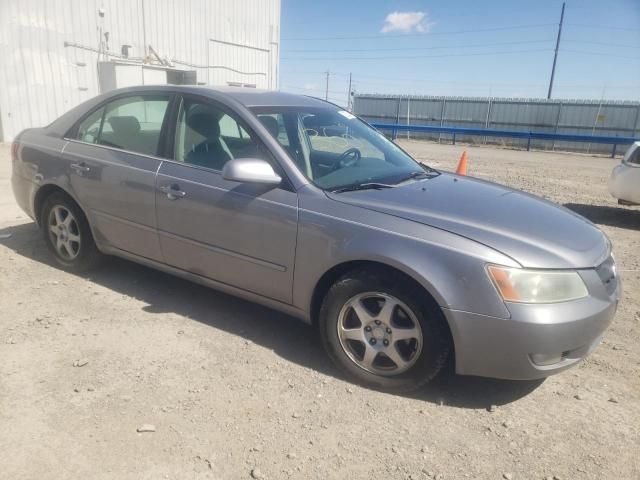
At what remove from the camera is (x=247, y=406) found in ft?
9.22

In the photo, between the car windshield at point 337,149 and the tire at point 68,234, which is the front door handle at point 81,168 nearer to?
the tire at point 68,234

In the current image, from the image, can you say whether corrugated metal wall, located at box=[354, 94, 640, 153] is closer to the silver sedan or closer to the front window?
the silver sedan

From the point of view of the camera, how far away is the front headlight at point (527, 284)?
256 cm

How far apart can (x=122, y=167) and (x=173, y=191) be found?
60 cm

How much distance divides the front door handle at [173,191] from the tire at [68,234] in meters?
1.12

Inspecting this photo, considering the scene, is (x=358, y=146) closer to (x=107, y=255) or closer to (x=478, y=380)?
(x=478, y=380)

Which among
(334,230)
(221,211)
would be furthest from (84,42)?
(334,230)

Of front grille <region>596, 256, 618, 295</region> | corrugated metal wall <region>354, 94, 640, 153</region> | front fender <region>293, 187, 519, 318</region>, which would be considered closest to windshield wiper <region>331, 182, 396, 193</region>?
front fender <region>293, 187, 519, 318</region>

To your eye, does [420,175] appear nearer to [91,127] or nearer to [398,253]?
[398,253]

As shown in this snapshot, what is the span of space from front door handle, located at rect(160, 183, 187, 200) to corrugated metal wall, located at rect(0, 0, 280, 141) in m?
11.9

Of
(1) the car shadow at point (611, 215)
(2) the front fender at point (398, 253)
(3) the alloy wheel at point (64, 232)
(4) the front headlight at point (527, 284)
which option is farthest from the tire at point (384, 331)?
A: (1) the car shadow at point (611, 215)

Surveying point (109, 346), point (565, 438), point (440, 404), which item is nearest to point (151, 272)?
point (109, 346)

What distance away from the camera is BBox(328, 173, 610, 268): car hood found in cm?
268

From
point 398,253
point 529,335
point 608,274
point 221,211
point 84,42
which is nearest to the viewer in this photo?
point 529,335
